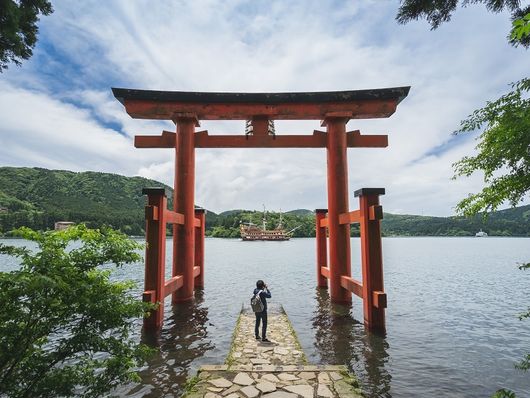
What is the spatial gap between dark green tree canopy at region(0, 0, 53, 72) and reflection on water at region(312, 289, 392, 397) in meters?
8.60

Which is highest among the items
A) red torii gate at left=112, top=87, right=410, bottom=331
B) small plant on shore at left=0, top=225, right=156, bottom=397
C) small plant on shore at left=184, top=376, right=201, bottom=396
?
red torii gate at left=112, top=87, right=410, bottom=331

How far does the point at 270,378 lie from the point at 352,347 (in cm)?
326

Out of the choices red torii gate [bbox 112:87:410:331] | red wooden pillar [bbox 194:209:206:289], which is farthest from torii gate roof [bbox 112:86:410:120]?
red wooden pillar [bbox 194:209:206:289]

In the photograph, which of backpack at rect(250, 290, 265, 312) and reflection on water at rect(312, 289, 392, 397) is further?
backpack at rect(250, 290, 265, 312)

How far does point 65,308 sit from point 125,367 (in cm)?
108

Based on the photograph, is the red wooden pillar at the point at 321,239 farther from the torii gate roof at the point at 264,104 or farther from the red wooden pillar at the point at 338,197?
the torii gate roof at the point at 264,104

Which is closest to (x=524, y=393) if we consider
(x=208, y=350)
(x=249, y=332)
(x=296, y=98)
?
(x=249, y=332)

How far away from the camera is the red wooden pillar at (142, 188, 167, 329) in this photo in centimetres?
784

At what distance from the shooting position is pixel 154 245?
797cm

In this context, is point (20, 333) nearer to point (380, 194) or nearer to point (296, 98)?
point (380, 194)

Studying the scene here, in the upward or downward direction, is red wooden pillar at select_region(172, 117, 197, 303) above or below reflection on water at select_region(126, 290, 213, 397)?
above

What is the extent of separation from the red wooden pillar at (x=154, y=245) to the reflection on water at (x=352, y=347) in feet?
14.4

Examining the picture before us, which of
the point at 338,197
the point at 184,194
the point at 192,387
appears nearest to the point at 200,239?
the point at 184,194

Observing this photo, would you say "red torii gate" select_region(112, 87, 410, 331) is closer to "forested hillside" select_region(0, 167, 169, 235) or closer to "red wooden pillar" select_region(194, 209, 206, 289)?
"red wooden pillar" select_region(194, 209, 206, 289)
